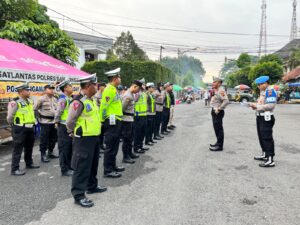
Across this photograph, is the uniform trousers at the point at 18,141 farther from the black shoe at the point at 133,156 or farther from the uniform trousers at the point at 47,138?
the black shoe at the point at 133,156

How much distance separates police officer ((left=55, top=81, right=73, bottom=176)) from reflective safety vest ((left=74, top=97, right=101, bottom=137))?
1647 mm

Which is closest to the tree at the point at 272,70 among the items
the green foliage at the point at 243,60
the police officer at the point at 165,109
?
the green foliage at the point at 243,60

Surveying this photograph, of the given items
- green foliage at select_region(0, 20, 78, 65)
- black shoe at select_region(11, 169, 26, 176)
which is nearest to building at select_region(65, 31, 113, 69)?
green foliage at select_region(0, 20, 78, 65)

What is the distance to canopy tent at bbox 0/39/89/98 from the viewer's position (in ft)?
23.7

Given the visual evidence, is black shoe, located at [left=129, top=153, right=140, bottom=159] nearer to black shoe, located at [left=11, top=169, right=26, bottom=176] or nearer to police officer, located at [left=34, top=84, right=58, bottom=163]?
police officer, located at [left=34, top=84, right=58, bottom=163]

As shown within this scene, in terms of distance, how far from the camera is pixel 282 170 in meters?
5.31

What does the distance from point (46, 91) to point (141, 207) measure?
13.0 feet

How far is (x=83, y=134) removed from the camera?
3.71m

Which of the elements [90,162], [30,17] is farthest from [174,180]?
[30,17]

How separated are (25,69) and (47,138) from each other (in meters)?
2.88

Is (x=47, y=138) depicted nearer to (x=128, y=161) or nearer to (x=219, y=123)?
(x=128, y=161)

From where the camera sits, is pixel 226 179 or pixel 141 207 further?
pixel 226 179

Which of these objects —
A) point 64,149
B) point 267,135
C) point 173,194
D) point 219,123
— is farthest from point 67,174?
point 267,135

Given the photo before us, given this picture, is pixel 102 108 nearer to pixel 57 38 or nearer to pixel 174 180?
pixel 174 180
